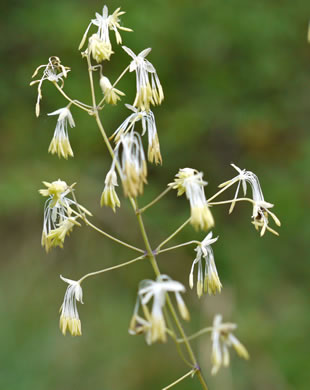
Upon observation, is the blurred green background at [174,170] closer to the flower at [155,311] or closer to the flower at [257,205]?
the flower at [257,205]

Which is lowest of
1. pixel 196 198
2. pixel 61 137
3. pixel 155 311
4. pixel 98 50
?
pixel 155 311

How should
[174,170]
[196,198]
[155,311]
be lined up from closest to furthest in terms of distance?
[155,311] < [196,198] < [174,170]

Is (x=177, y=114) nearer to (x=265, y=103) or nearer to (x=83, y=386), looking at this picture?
(x=265, y=103)

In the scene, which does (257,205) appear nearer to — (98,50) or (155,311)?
(155,311)

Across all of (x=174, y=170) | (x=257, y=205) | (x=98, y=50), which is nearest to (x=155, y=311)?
(x=257, y=205)

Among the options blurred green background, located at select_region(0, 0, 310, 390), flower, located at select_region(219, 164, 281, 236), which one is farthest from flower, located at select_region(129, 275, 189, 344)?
blurred green background, located at select_region(0, 0, 310, 390)

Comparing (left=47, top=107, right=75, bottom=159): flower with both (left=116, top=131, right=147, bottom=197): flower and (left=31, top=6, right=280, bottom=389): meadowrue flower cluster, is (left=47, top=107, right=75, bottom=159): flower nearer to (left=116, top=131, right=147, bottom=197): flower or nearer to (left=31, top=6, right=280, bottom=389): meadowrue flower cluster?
(left=31, top=6, right=280, bottom=389): meadowrue flower cluster
